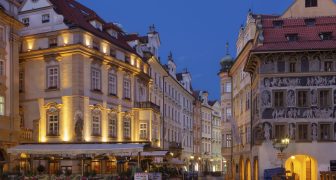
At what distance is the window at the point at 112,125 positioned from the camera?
53.0 meters

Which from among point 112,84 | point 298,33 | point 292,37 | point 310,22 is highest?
point 310,22

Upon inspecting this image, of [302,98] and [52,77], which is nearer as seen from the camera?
[302,98]

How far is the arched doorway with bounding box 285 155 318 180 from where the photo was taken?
42906 mm

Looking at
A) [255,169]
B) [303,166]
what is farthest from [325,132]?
[303,166]

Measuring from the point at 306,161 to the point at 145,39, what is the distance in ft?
91.9

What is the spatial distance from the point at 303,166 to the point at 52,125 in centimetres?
2107

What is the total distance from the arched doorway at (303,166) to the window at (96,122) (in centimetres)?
1630

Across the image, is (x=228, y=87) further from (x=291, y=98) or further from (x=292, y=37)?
(x=291, y=98)

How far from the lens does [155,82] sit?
69.4 m

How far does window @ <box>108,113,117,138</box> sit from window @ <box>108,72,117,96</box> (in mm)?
2077

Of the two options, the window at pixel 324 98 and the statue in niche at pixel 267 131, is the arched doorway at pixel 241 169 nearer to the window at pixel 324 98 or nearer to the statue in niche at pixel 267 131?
the statue in niche at pixel 267 131

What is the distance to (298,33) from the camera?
44188mm

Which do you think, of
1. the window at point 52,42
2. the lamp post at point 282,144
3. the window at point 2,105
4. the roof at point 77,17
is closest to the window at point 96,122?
the window at point 52,42

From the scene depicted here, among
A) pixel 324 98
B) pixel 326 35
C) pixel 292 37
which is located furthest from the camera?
pixel 292 37
